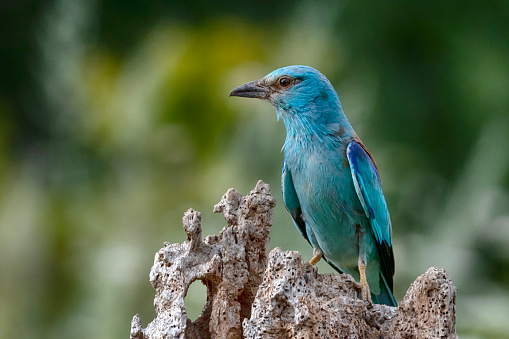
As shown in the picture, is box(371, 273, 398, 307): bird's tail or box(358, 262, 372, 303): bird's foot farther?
box(371, 273, 398, 307): bird's tail

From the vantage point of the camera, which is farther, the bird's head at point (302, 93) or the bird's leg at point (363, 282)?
the bird's head at point (302, 93)

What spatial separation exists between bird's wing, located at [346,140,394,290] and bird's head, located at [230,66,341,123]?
250mm

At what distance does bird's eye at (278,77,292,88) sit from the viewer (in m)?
3.64

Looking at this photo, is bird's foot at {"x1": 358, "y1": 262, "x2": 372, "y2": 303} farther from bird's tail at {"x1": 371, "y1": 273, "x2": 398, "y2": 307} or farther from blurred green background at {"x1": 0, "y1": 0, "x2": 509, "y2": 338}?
blurred green background at {"x1": 0, "y1": 0, "x2": 509, "y2": 338}

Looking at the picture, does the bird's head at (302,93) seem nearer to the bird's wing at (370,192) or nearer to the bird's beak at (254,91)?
the bird's beak at (254,91)

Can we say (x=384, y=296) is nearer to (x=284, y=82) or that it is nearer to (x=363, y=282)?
(x=363, y=282)

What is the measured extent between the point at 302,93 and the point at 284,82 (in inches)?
4.8

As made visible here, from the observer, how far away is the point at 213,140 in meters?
7.51

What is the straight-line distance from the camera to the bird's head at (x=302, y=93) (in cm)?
359

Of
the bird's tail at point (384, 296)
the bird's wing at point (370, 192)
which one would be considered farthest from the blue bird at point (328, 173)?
the bird's tail at point (384, 296)

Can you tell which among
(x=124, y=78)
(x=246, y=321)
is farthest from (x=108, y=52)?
(x=246, y=321)

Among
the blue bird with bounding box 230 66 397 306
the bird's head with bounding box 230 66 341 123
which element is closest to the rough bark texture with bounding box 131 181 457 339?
the blue bird with bounding box 230 66 397 306

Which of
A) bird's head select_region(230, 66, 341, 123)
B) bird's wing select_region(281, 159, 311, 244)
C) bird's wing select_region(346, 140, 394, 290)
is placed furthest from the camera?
bird's wing select_region(281, 159, 311, 244)

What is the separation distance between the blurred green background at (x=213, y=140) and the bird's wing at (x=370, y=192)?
2630 millimetres
